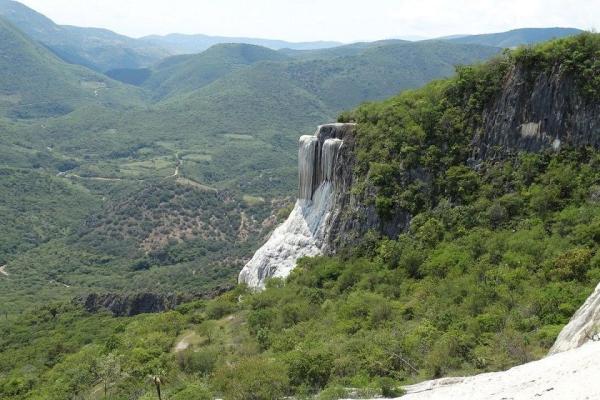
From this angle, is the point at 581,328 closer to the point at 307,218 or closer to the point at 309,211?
the point at 307,218

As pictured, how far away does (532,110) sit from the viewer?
39.7 meters

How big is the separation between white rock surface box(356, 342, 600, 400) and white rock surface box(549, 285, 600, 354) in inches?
47.2

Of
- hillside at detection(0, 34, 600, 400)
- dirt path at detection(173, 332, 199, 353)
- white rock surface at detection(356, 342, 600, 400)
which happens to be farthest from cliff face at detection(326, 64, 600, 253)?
white rock surface at detection(356, 342, 600, 400)

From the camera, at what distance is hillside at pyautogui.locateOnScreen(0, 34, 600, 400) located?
2717 centimetres

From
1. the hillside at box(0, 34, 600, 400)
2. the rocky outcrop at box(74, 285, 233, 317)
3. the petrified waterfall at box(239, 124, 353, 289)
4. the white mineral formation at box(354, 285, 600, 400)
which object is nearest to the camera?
the white mineral formation at box(354, 285, 600, 400)

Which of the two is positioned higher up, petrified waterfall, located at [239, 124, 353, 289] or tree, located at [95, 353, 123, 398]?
petrified waterfall, located at [239, 124, 353, 289]

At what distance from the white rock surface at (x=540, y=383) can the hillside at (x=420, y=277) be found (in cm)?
243

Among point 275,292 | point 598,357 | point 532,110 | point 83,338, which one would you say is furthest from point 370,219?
point 83,338

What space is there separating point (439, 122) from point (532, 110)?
716 cm

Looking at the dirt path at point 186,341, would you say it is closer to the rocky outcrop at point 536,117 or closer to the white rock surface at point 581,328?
the rocky outcrop at point 536,117

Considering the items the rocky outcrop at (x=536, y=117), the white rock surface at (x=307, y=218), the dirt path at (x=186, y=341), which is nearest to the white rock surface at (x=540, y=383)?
the rocky outcrop at (x=536, y=117)

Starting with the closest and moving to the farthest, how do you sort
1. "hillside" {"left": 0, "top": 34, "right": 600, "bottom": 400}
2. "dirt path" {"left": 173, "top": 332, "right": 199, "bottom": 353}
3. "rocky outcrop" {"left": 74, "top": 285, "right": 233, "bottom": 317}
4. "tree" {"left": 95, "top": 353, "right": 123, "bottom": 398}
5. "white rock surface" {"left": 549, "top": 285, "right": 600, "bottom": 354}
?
1. "white rock surface" {"left": 549, "top": 285, "right": 600, "bottom": 354}
2. "hillside" {"left": 0, "top": 34, "right": 600, "bottom": 400}
3. "tree" {"left": 95, "top": 353, "right": 123, "bottom": 398}
4. "dirt path" {"left": 173, "top": 332, "right": 199, "bottom": 353}
5. "rocky outcrop" {"left": 74, "top": 285, "right": 233, "bottom": 317}

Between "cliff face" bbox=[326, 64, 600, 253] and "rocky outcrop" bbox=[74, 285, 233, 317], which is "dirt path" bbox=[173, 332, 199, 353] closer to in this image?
"cliff face" bbox=[326, 64, 600, 253]

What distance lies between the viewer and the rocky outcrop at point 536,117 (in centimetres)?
3784
